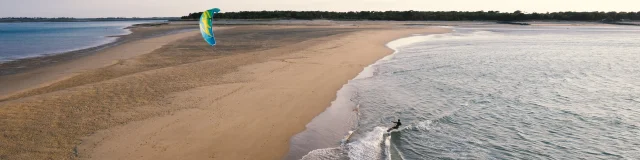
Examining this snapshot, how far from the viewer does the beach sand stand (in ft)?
27.2

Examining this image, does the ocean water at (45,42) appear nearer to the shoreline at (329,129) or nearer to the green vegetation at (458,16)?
the shoreline at (329,129)

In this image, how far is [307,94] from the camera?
531 inches

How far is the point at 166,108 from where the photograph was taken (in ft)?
36.7

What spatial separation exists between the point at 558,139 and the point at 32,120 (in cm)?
1116

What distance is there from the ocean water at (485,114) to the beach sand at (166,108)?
3.15ft

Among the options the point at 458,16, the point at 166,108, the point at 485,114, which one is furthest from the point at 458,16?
the point at 166,108

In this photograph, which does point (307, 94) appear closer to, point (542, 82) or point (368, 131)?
point (368, 131)

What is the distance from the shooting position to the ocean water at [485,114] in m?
8.72

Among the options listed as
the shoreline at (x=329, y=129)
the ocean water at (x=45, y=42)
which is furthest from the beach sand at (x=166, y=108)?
the ocean water at (x=45, y=42)

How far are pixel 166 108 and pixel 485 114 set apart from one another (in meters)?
7.93

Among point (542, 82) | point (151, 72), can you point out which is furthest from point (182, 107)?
point (542, 82)

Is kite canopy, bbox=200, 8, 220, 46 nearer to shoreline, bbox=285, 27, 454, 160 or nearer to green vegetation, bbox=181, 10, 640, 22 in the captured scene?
shoreline, bbox=285, 27, 454, 160

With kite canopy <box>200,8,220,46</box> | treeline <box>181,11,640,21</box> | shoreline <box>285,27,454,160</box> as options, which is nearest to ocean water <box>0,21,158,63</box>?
kite canopy <box>200,8,220,46</box>

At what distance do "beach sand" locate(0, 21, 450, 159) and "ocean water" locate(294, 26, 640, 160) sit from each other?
3.15 ft
